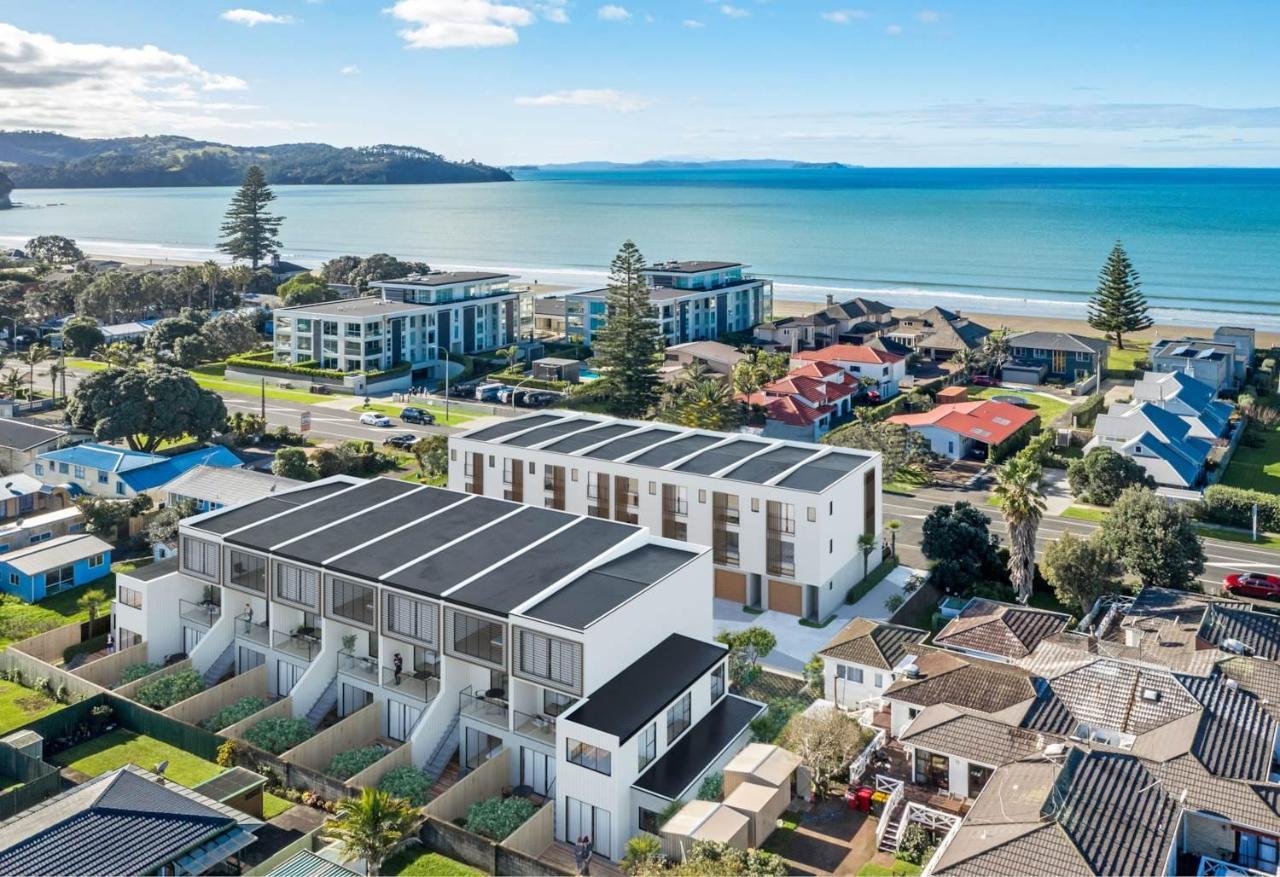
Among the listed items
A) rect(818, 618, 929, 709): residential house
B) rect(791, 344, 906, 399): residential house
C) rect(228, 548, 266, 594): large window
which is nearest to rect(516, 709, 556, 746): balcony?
rect(818, 618, 929, 709): residential house

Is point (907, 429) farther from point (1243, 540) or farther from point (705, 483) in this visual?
point (705, 483)

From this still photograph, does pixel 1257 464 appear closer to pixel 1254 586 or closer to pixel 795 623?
pixel 1254 586

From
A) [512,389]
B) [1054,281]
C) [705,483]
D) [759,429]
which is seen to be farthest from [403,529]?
[1054,281]

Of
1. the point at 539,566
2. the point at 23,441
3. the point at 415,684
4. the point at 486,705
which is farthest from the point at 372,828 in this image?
the point at 23,441

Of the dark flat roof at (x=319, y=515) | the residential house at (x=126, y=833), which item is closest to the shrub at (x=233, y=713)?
the dark flat roof at (x=319, y=515)

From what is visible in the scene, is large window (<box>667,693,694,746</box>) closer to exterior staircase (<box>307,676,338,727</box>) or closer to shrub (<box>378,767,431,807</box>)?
shrub (<box>378,767,431,807</box>)

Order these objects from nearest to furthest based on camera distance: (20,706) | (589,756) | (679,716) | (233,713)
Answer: (589,756) < (679,716) < (233,713) < (20,706)
